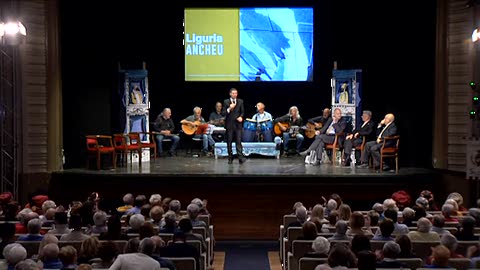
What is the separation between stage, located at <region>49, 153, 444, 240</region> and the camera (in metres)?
11.9

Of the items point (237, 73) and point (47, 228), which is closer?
point (47, 228)

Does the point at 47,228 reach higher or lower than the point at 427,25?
lower

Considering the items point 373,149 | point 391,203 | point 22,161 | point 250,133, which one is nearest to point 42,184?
point 22,161

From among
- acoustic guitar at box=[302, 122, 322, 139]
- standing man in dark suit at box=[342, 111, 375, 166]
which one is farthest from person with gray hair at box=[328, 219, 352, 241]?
acoustic guitar at box=[302, 122, 322, 139]

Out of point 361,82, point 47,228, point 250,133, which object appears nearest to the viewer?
point 47,228

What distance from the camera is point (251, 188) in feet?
39.5

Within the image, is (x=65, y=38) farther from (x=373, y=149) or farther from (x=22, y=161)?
(x=373, y=149)

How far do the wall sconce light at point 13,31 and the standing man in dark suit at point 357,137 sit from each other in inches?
250

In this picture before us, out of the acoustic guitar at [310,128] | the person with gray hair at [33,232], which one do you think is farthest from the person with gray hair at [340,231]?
the acoustic guitar at [310,128]

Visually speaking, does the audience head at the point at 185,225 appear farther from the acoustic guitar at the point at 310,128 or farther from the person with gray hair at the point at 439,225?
the acoustic guitar at the point at 310,128

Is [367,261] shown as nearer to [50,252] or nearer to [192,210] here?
[50,252]

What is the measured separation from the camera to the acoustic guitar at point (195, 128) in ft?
53.0

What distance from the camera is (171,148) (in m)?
16.2

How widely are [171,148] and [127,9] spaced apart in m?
3.38
